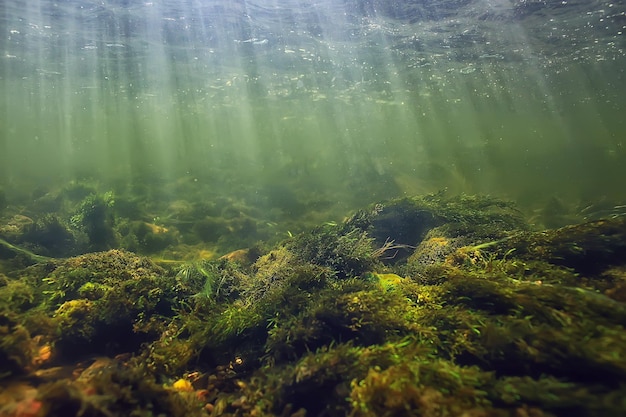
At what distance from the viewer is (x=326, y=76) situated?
2494 cm

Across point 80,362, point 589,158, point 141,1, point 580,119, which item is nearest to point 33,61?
point 141,1

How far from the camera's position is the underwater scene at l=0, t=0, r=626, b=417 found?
2.50 m

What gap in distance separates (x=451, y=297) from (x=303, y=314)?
5.15ft

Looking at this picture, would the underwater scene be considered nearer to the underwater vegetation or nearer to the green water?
the underwater vegetation

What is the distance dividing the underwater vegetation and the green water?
1293 cm

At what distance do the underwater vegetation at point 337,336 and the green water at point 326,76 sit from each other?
1293cm

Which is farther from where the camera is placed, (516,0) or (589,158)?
(589,158)

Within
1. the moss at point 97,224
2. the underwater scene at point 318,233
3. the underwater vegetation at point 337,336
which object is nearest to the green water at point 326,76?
the underwater scene at point 318,233

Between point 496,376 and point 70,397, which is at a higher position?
point 70,397

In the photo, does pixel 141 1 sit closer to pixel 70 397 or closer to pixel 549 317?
pixel 70 397

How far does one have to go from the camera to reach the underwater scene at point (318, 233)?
250 cm

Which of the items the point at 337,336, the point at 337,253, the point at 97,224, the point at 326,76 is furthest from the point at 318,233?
the point at 326,76

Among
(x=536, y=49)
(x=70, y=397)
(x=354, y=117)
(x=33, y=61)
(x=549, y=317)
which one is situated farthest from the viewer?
(x=354, y=117)

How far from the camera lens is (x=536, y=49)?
19.6 m
